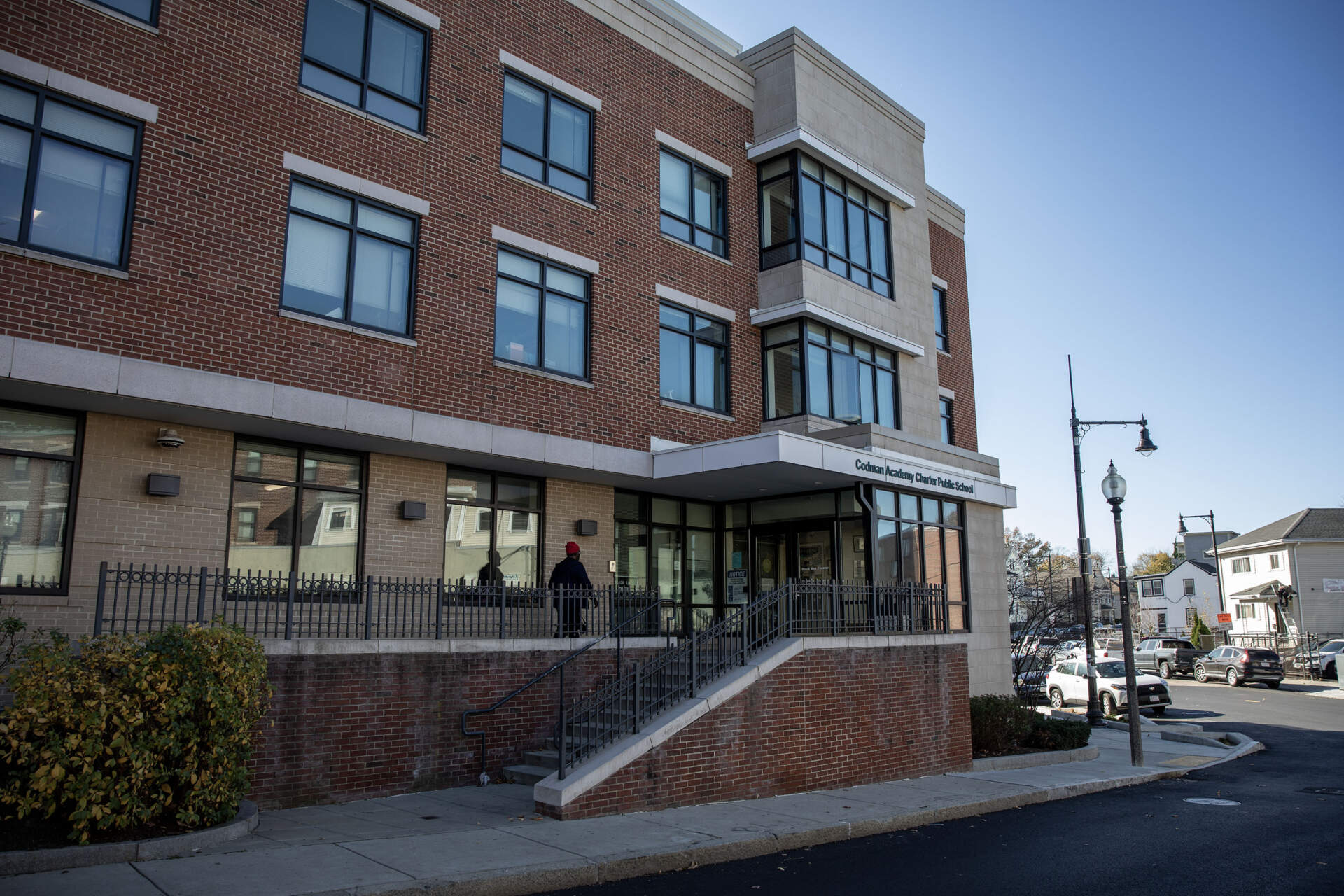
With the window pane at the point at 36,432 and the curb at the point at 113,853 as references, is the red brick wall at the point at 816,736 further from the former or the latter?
the window pane at the point at 36,432

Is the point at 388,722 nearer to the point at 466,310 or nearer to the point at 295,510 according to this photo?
the point at 295,510

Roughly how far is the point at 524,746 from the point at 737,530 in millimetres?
7747

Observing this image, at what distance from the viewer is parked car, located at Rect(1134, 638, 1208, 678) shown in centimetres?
4416

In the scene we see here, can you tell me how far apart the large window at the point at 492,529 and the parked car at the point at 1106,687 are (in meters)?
18.0

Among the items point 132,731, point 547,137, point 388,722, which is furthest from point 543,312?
point 132,731

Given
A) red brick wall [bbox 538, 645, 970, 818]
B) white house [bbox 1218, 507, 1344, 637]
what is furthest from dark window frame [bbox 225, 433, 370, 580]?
white house [bbox 1218, 507, 1344, 637]

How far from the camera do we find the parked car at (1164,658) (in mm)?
44156

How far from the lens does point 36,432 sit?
435 inches

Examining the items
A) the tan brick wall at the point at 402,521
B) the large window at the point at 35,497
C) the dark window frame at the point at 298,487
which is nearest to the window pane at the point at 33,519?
the large window at the point at 35,497

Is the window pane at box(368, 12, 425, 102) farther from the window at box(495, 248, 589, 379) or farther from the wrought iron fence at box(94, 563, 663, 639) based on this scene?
the wrought iron fence at box(94, 563, 663, 639)

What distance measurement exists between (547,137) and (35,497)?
31.3 feet

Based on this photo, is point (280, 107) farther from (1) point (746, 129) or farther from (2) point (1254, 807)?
(2) point (1254, 807)

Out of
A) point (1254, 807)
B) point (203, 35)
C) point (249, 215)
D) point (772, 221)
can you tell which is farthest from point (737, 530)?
point (203, 35)

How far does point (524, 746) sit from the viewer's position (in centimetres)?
1291
